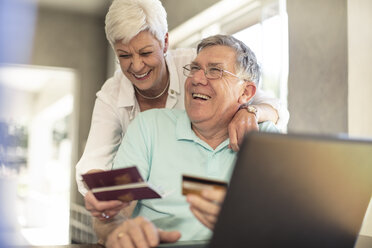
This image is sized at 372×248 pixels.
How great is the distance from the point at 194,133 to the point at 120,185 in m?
0.63

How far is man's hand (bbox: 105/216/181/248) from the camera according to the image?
917mm

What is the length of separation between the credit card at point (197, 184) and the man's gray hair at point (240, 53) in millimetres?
823

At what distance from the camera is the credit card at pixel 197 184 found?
777 mm

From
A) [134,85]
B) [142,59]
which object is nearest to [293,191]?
[142,59]

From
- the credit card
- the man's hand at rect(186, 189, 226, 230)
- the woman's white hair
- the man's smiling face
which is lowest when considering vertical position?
the man's hand at rect(186, 189, 226, 230)

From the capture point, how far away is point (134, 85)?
193 cm

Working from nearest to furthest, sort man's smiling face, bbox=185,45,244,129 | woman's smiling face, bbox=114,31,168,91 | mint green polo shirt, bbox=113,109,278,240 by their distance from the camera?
mint green polo shirt, bbox=113,109,278,240 → man's smiling face, bbox=185,45,244,129 → woman's smiling face, bbox=114,31,168,91

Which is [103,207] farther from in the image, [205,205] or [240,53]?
[240,53]

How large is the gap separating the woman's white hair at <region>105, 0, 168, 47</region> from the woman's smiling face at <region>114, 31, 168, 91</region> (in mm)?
28

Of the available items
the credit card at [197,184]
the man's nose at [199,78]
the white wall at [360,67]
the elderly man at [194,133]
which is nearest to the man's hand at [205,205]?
the credit card at [197,184]

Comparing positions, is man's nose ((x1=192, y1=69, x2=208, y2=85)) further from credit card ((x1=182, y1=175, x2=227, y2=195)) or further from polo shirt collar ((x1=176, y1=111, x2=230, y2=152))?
credit card ((x1=182, y1=175, x2=227, y2=195))

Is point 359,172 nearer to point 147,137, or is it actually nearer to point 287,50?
point 147,137

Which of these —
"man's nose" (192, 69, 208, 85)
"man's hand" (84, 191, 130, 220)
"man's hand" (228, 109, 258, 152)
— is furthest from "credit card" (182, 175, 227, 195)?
"man's nose" (192, 69, 208, 85)

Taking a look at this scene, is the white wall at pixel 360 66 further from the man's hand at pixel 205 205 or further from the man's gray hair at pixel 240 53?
the man's hand at pixel 205 205
